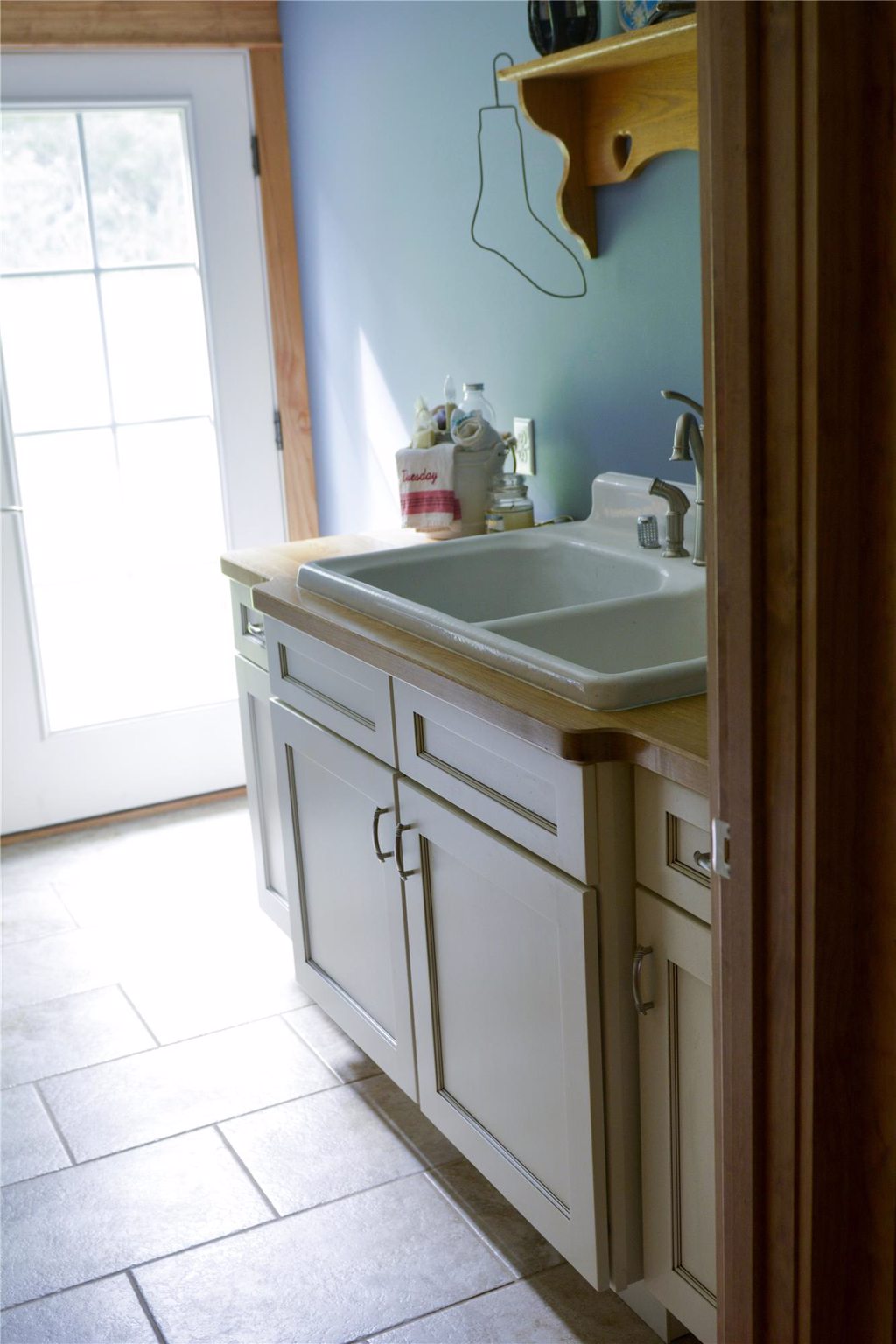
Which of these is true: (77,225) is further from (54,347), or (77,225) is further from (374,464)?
(374,464)

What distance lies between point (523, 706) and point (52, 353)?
2.39 m

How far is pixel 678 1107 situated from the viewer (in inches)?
58.0

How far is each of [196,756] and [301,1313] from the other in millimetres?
2153

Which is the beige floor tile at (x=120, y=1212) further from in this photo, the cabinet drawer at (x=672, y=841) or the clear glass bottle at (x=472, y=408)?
the clear glass bottle at (x=472, y=408)

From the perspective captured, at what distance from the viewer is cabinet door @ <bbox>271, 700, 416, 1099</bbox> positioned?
200 cm

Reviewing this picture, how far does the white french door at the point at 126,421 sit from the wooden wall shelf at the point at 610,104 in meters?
1.56

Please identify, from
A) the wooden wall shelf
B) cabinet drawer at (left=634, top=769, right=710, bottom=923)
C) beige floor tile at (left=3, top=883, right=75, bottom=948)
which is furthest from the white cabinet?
beige floor tile at (left=3, top=883, right=75, bottom=948)

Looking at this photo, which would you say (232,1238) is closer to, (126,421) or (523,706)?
(523,706)

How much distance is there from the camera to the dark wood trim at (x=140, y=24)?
3.19 meters

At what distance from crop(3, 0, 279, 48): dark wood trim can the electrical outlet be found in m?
1.49

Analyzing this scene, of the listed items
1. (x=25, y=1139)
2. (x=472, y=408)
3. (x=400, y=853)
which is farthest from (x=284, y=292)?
(x=25, y=1139)

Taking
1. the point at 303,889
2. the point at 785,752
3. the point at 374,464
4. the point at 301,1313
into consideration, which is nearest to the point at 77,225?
the point at 374,464

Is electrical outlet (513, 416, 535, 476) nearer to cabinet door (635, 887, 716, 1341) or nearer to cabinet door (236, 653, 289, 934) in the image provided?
cabinet door (236, 653, 289, 934)

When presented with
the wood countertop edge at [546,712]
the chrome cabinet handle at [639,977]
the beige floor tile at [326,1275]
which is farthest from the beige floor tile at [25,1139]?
the chrome cabinet handle at [639,977]
